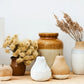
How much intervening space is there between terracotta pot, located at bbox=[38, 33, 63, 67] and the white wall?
149mm

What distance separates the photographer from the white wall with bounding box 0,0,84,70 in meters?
1.44

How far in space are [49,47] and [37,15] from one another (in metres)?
0.30

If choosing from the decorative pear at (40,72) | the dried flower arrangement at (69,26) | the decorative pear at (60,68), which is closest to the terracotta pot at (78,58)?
the dried flower arrangement at (69,26)

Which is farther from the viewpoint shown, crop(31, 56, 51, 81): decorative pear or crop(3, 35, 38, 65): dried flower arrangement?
crop(3, 35, 38, 65): dried flower arrangement

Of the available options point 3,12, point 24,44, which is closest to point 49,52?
point 24,44

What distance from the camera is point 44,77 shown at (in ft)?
3.36

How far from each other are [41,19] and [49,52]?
289 mm

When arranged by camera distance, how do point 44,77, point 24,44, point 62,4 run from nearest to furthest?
1. point 44,77
2. point 24,44
3. point 62,4

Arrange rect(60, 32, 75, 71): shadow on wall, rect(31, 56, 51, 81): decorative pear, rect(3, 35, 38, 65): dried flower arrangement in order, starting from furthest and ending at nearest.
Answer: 1. rect(60, 32, 75, 71): shadow on wall
2. rect(3, 35, 38, 65): dried flower arrangement
3. rect(31, 56, 51, 81): decorative pear

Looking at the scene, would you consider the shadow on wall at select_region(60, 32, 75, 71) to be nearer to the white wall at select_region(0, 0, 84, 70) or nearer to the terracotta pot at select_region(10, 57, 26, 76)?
the white wall at select_region(0, 0, 84, 70)

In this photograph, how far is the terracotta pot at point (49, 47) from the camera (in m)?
1.29

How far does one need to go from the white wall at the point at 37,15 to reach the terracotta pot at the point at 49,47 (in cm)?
15

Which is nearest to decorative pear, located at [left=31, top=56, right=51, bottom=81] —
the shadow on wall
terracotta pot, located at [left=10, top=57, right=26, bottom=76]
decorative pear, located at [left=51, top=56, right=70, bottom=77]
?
decorative pear, located at [left=51, top=56, right=70, bottom=77]

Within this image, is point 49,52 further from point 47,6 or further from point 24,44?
point 47,6
